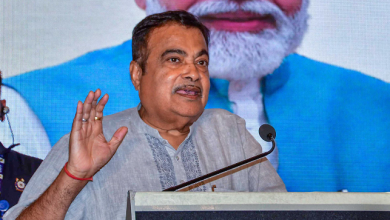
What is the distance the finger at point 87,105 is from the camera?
129 centimetres

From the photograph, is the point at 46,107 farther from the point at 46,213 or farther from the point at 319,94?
the point at 319,94

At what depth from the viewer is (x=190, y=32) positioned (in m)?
1.83

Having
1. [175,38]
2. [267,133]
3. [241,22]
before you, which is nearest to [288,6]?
[241,22]

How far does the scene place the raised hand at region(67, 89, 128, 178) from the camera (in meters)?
1.31

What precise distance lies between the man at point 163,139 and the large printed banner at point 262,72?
68 cm

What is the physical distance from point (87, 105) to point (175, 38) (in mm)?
622

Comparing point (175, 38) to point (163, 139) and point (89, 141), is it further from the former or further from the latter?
point (89, 141)

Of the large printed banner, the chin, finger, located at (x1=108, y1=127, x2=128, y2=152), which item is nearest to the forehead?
the chin

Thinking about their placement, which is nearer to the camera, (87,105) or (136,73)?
(87,105)


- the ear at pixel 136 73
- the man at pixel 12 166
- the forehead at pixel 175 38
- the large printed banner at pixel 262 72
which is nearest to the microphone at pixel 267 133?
the forehead at pixel 175 38

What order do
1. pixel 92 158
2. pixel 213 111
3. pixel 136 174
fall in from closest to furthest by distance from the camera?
pixel 92 158, pixel 136 174, pixel 213 111

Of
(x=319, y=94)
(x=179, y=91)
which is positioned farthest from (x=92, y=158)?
(x=319, y=94)

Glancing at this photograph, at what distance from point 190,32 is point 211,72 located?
84cm

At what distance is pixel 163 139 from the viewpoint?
1782mm
